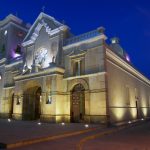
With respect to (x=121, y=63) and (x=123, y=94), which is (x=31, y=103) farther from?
(x=121, y=63)

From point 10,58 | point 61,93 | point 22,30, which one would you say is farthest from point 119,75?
point 22,30

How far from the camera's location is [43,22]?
25000 mm

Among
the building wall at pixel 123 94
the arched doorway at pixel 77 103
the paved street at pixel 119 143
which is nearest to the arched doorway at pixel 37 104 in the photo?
the arched doorway at pixel 77 103

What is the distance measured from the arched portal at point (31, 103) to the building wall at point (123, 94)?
33.9 ft

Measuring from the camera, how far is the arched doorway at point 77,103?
777 inches

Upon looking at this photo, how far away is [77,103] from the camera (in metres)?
20.1

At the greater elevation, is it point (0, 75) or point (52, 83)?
point (0, 75)

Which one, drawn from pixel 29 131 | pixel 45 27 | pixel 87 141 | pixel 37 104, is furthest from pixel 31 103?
pixel 87 141

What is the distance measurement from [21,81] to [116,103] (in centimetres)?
1230

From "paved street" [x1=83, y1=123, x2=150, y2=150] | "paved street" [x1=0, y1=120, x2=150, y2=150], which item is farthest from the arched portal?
"paved street" [x1=83, y1=123, x2=150, y2=150]

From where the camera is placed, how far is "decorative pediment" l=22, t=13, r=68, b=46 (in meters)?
23.1

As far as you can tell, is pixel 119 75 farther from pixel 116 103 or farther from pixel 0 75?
pixel 0 75

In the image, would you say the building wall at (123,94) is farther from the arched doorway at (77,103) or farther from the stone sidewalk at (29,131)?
the stone sidewalk at (29,131)

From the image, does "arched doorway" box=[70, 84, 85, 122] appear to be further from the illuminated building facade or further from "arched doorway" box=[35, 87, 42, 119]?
"arched doorway" box=[35, 87, 42, 119]
